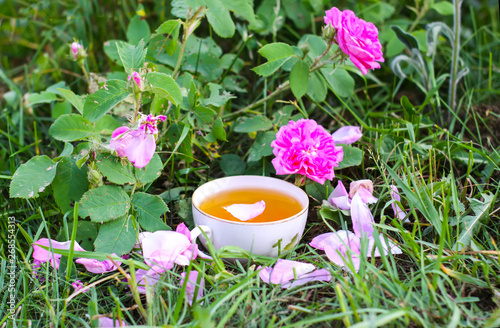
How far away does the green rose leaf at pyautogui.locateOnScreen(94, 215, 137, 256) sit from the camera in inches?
44.3

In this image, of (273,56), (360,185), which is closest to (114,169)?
(273,56)

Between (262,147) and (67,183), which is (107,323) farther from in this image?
(262,147)

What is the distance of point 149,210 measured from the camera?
1.21 metres

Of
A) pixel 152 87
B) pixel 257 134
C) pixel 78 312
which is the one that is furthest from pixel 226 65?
pixel 78 312

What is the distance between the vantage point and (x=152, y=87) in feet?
3.62

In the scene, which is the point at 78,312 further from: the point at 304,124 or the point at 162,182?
the point at 304,124

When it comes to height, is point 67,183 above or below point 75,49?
below

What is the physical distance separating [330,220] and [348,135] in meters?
0.29

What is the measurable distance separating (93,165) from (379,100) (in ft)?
4.09

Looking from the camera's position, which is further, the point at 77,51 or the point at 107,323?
the point at 77,51

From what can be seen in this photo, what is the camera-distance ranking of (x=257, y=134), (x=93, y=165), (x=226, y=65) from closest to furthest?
1. (x=93, y=165)
2. (x=257, y=134)
3. (x=226, y=65)

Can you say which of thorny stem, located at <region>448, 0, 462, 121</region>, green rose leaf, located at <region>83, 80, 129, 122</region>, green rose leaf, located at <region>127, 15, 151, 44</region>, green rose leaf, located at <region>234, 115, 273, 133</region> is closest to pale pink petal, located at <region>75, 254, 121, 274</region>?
green rose leaf, located at <region>83, 80, 129, 122</region>

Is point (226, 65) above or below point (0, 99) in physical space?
above

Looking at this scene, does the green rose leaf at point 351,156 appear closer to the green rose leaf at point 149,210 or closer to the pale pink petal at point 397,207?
the pale pink petal at point 397,207
